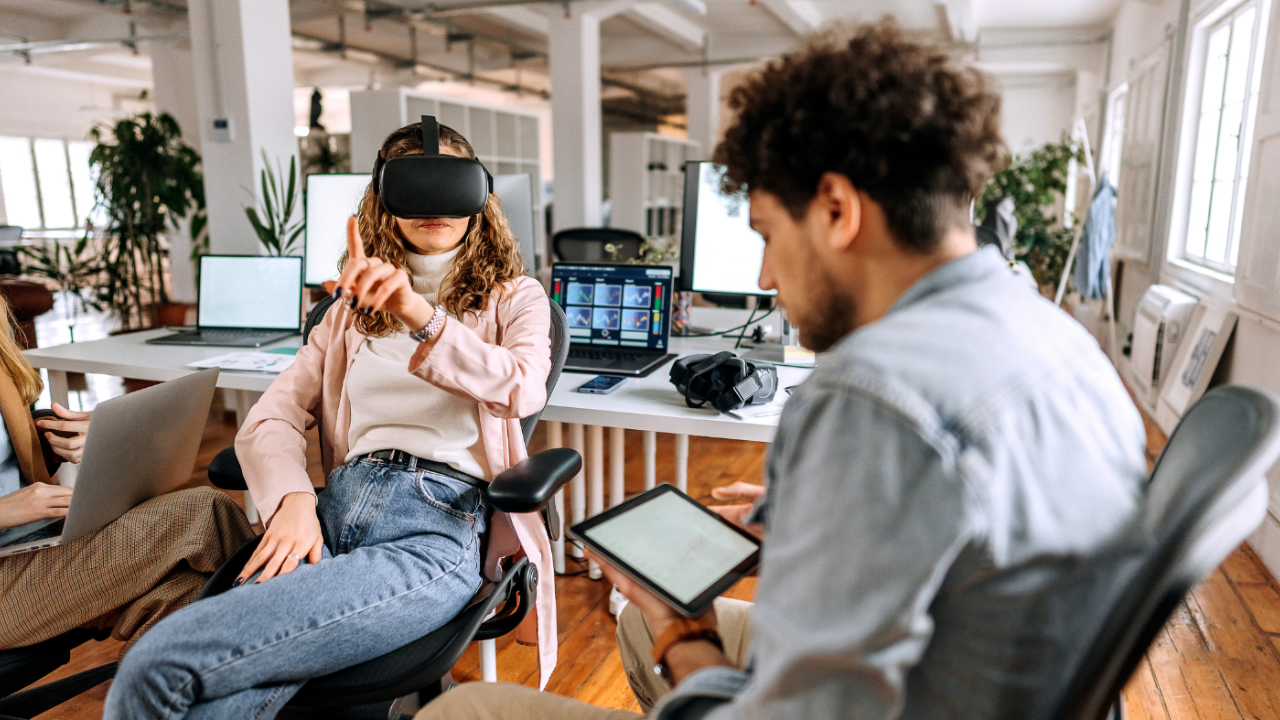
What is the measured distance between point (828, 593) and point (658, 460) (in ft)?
10.5

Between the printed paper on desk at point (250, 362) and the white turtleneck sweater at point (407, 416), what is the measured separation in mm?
812

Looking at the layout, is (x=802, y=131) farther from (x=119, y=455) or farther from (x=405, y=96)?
(x=405, y=96)

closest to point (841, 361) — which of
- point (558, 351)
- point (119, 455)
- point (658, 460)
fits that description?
point (558, 351)

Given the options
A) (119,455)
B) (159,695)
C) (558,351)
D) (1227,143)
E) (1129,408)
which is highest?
(1227,143)

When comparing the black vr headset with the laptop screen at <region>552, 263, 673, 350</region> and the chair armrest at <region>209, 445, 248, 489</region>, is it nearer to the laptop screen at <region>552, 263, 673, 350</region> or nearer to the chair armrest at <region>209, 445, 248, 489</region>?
the chair armrest at <region>209, 445, 248, 489</region>

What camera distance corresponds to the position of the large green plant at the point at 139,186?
5.15 metres

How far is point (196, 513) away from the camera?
1392mm

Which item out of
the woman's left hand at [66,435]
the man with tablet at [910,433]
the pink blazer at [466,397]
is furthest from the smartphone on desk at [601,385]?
the man with tablet at [910,433]

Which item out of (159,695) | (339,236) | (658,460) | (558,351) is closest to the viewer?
(159,695)

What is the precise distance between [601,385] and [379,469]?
25.9 inches

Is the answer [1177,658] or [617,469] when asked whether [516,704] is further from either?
[1177,658]

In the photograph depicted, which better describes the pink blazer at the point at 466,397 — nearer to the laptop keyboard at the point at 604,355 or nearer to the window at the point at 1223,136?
the laptop keyboard at the point at 604,355

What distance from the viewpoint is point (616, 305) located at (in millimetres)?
2213

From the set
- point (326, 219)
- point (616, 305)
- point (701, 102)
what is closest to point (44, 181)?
point (701, 102)
